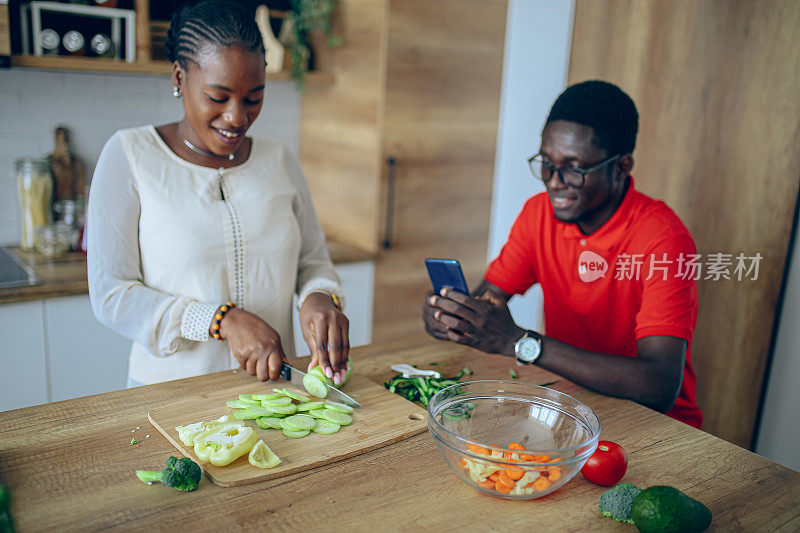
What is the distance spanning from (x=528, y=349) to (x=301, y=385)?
578 mm

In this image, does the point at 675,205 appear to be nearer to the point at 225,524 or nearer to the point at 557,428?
the point at 557,428

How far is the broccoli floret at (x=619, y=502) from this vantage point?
43.3 inches

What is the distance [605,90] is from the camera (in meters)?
1.87

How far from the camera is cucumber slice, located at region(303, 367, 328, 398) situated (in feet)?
4.90

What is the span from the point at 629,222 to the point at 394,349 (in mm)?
770

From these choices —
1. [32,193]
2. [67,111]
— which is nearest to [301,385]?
Answer: [32,193]

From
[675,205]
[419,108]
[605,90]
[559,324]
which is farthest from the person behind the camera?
[419,108]

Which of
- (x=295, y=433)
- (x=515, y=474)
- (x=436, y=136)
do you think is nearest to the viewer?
(x=515, y=474)

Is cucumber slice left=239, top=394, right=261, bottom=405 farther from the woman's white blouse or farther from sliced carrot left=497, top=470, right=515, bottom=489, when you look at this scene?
sliced carrot left=497, top=470, right=515, bottom=489

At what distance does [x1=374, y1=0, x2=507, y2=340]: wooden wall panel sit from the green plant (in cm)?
40

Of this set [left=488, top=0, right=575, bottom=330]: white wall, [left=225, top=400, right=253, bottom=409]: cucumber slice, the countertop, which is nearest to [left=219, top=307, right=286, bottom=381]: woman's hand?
[left=225, top=400, right=253, bottom=409]: cucumber slice

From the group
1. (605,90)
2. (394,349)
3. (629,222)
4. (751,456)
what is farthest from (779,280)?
(394,349)

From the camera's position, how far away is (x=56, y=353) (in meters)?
2.52

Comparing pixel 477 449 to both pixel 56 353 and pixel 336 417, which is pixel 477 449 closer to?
pixel 336 417
